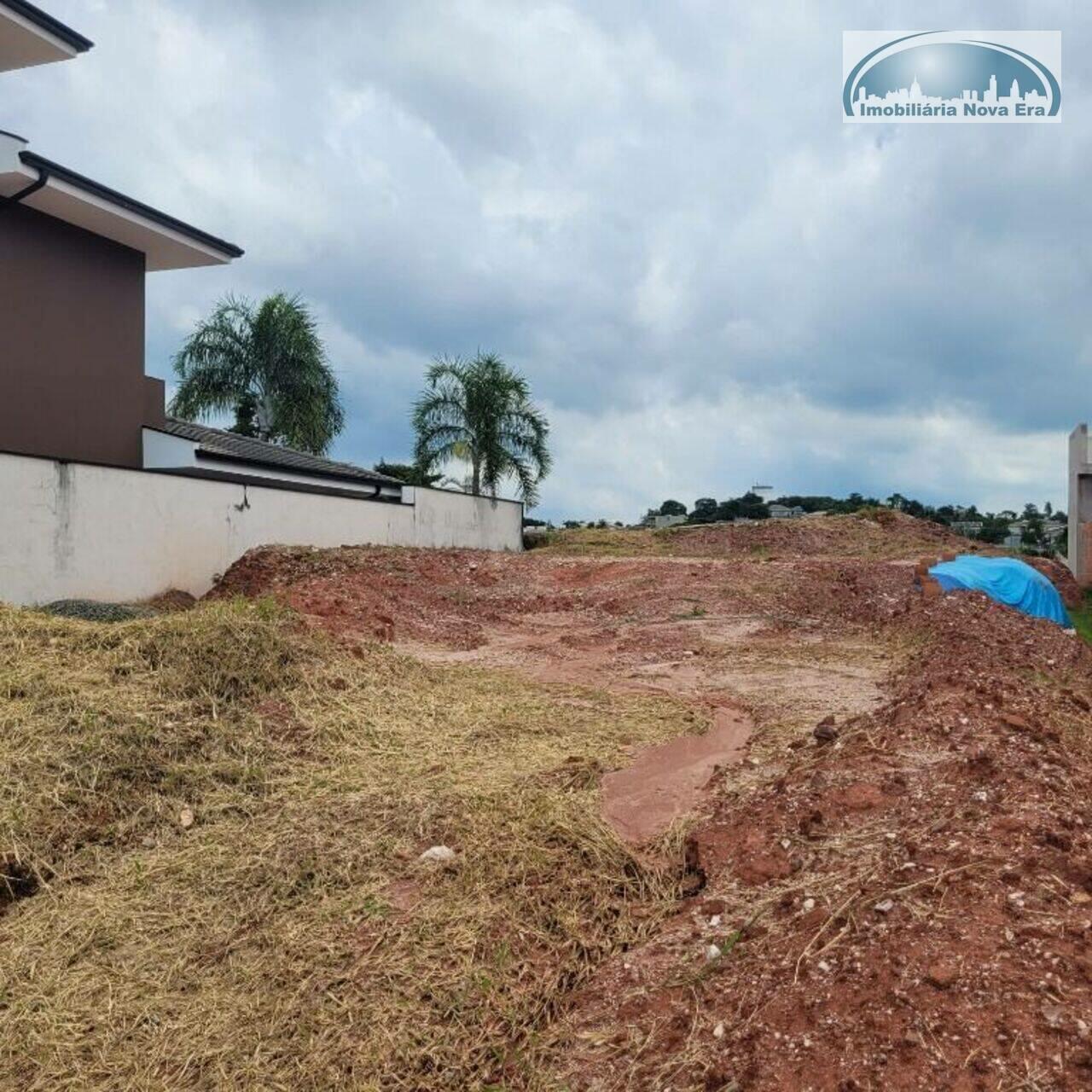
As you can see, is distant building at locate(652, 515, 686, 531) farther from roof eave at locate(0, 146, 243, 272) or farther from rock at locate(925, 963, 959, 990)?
rock at locate(925, 963, 959, 990)

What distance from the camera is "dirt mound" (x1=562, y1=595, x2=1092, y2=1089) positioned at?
2.06m

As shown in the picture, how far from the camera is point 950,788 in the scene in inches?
132

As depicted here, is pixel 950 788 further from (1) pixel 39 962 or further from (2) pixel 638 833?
(1) pixel 39 962

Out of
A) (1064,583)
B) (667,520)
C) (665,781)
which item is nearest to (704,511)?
(667,520)

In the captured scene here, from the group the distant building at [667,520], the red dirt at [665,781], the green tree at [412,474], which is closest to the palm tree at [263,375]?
the green tree at [412,474]

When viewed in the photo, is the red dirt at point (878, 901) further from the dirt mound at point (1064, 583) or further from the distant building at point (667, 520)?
the distant building at point (667, 520)

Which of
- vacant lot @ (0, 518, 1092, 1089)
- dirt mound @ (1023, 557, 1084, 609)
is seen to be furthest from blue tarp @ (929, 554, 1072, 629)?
vacant lot @ (0, 518, 1092, 1089)

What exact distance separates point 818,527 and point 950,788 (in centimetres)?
1813

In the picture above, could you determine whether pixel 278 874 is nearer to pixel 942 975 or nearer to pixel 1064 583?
pixel 942 975

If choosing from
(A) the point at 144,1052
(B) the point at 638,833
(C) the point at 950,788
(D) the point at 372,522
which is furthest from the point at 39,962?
(D) the point at 372,522

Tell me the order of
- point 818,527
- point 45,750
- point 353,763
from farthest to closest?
point 818,527
point 353,763
point 45,750

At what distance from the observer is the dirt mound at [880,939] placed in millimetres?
2057

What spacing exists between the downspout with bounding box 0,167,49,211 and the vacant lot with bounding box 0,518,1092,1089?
6988mm

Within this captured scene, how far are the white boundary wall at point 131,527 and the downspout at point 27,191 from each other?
3.37m
